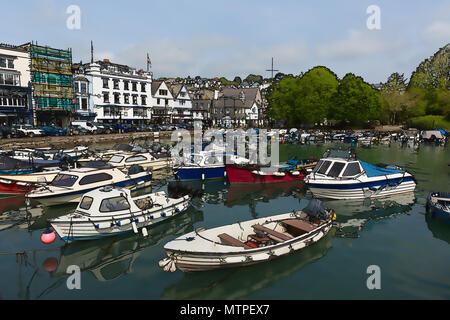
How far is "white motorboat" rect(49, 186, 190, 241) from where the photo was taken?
13789 mm

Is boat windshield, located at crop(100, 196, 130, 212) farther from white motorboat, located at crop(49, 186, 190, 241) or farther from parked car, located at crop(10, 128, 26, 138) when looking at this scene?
parked car, located at crop(10, 128, 26, 138)

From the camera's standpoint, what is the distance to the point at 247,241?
43.2 feet

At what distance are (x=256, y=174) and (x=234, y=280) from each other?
50.1ft

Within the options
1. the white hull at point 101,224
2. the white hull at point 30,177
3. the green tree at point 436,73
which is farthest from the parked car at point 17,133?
the green tree at point 436,73

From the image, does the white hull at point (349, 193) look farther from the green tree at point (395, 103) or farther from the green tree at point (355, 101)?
the green tree at point (395, 103)

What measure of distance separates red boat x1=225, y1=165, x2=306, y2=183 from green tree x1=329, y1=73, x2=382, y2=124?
58.2m

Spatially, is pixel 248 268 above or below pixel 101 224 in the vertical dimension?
below

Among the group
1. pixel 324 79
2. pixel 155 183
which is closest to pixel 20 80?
pixel 155 183

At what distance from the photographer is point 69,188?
1909 cm

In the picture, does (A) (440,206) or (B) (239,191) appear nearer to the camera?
(A) (440,206)

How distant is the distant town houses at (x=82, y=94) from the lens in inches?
2186

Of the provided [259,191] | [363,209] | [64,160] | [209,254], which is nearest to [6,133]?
[64,160]

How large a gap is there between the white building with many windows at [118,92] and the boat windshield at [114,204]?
56015 mm

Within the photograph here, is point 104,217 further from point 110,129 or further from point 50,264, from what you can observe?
point 110,129
